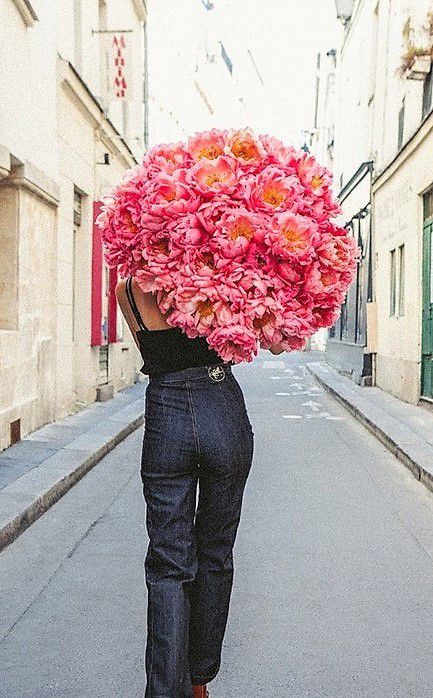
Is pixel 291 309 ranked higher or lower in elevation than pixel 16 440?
higher

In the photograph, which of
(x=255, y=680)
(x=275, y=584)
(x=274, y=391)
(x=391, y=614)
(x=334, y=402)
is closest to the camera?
(x=255, y=680)

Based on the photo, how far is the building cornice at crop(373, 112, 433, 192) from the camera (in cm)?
1516

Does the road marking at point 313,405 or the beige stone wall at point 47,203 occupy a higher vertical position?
the beige stone wall at point 47,203

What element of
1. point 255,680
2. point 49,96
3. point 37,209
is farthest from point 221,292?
point 49,96

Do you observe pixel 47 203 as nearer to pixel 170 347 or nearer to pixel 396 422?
pixel 396 422

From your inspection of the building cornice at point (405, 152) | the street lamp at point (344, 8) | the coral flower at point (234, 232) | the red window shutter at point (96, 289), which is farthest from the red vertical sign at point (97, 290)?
the street lamp at point (344, 8)

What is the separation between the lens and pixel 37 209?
1140cm

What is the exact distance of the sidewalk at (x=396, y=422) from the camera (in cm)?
950

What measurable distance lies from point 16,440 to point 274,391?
35.0 feet

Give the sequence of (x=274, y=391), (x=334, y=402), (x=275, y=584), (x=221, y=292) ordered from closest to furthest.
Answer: (x=221, y=292) → (x=275, y=584) → (x=334, y=402) → (x=274, y=391)

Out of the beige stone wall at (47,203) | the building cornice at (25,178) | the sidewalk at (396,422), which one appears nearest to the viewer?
the building cornice at (25,178)

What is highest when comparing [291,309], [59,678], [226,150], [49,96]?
[49,96]

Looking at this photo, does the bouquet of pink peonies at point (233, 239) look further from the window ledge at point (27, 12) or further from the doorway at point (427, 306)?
the doorway at point (427, 306)

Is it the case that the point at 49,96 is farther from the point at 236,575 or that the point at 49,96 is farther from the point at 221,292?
the point at 221,292
